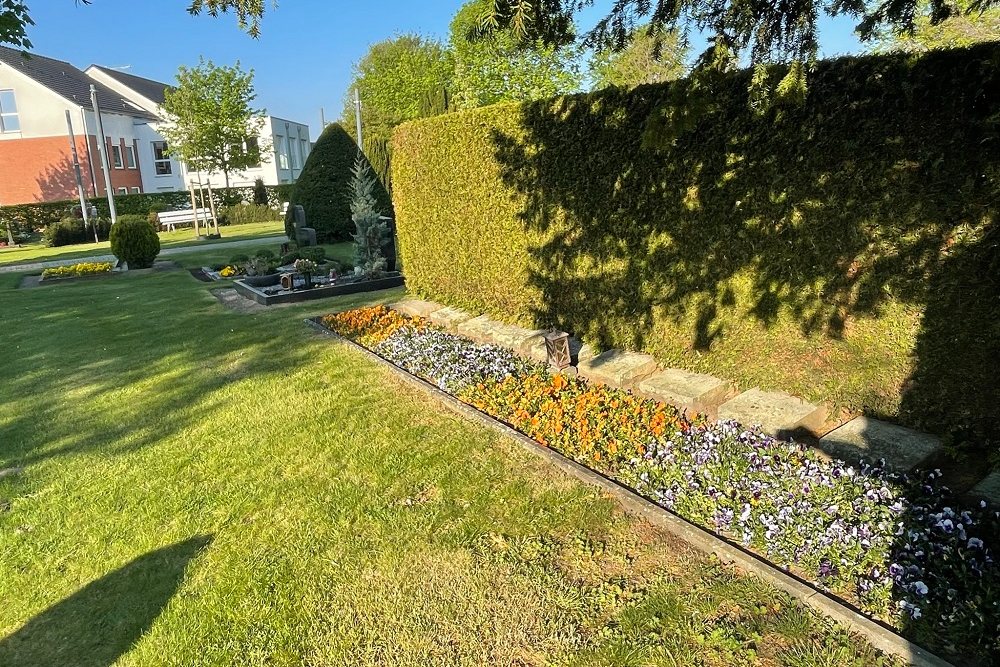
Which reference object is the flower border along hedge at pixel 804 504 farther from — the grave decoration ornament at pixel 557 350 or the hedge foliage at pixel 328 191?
the hedge foliage at pixel 328 191

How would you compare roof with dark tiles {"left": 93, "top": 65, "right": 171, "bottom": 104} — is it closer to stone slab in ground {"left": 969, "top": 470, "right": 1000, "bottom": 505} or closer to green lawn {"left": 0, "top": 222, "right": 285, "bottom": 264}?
green lawn {"left": 0, "top": 222, "right": 285, "bottom": 264}

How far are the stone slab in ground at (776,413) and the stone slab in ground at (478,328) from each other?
335 cm

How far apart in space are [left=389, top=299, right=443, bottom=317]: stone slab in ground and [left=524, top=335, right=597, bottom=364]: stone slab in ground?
249cm

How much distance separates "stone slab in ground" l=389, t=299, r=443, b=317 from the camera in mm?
8922

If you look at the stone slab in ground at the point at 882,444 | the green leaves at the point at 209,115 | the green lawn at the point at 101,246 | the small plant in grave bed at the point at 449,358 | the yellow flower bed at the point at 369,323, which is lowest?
the stone slab in ground at the point at 882,444

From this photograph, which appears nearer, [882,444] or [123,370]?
[882,444]

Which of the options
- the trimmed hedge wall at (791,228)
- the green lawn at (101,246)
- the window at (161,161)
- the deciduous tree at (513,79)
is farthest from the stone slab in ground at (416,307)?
the window at (161,161)

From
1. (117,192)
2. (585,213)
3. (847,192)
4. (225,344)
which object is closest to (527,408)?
(585,213)

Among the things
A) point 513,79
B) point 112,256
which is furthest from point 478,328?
point 513,79

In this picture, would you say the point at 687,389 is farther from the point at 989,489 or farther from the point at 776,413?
the point at 989,489

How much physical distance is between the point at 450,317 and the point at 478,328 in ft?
2.65

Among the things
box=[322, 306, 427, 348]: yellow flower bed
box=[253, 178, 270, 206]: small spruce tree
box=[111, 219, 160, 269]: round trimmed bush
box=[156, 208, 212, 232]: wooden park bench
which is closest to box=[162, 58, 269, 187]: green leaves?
box=[156, 208, 212, 232]: wooden park bench

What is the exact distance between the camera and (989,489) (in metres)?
3.30

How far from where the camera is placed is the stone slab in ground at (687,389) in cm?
483
